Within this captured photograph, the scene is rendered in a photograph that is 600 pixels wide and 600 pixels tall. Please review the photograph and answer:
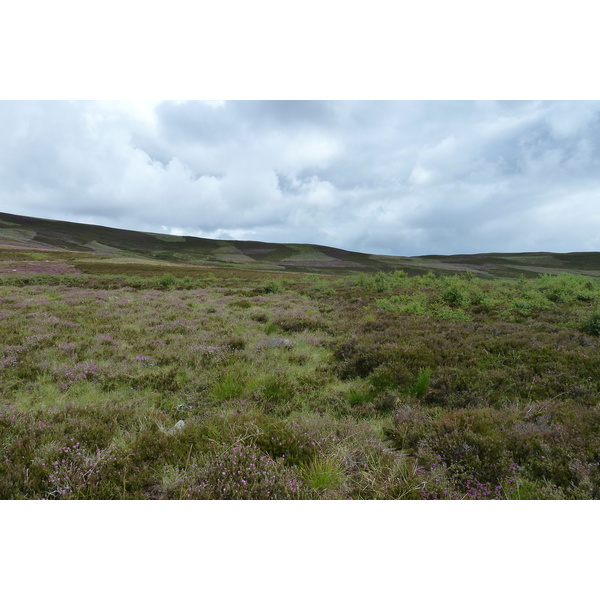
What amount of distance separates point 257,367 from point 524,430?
523 cm

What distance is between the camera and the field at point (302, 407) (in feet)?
10.9

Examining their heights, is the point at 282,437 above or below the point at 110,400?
above

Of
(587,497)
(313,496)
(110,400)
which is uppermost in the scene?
(587,497)

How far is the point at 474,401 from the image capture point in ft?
18.4

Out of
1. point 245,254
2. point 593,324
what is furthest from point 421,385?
point 245,254

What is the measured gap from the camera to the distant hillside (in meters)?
80.1

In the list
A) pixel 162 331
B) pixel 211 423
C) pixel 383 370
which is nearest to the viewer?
pixel 211 423

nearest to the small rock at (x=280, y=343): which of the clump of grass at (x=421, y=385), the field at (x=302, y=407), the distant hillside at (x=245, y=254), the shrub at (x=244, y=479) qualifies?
the field at (x=302, y=407)

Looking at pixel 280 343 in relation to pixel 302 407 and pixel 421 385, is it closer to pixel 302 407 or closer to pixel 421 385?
pixel 302 407

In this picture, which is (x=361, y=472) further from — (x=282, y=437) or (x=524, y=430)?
(x=524, y=430)

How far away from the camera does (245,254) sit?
116000 mm

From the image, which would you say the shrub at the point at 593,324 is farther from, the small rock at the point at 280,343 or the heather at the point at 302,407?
the small rock at the point at 280,343

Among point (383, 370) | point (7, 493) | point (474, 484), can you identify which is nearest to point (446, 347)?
point (383, 370)

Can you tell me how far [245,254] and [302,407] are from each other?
114 metres
